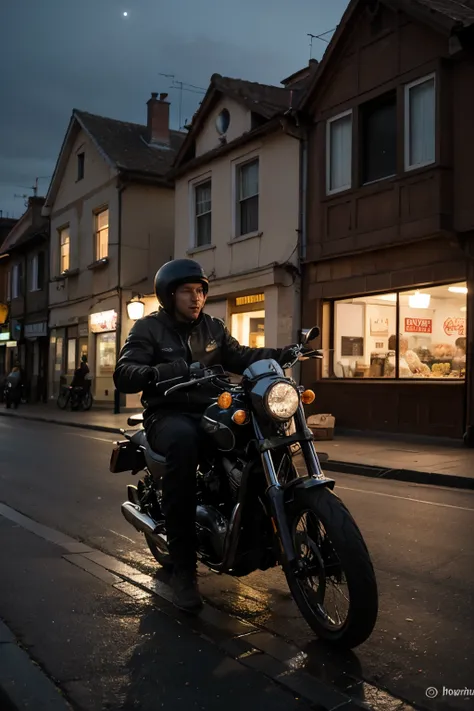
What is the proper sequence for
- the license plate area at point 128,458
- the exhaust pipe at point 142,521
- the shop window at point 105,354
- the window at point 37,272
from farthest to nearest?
the window at point 37,272 < the shop window at point 105,354 < the license plate area at point 128,458 < the exhaust pipe at point 142,521

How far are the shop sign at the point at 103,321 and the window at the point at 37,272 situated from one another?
7.16m

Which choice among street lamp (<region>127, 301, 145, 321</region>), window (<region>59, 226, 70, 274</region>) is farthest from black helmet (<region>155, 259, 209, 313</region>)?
window (<region>59, 226, 70, 274</region>)

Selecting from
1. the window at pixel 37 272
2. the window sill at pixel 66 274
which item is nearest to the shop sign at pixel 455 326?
the window sill at pixel 66 274

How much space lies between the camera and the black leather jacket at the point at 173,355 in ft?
13.0

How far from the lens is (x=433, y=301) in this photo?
1390 cm

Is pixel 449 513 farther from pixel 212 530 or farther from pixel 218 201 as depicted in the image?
pixel 218 201

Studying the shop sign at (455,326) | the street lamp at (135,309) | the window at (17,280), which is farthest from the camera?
the window at (17,280)

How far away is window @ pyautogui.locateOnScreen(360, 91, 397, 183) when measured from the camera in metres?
14.5

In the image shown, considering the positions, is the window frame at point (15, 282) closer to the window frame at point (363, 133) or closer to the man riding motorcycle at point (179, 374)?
the window frame at point (363, 133)

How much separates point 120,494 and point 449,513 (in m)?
3.54

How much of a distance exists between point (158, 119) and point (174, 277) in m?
25.2

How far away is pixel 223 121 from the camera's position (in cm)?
1970

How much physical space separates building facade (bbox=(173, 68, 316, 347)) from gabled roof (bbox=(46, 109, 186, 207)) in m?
3.82

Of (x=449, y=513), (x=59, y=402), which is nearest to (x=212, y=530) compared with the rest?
(x=449, y=513)
